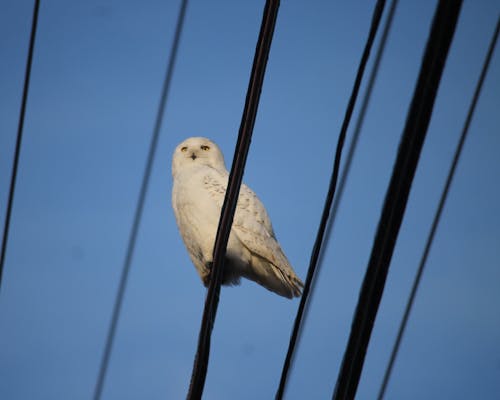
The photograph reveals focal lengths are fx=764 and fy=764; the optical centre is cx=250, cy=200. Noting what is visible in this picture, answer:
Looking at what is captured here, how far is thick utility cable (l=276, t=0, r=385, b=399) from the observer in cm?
276

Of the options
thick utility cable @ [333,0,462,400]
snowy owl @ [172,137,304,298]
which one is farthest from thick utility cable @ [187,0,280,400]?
snowy owl @ [172,137,304,298]

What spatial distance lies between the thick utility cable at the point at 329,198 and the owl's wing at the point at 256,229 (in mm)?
3208

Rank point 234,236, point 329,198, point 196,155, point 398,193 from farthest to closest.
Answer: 1. point 196,155
2. point 234,236
3. point 329,198
4. point 398,193

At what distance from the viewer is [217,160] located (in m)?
7.48

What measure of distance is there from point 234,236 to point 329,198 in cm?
362

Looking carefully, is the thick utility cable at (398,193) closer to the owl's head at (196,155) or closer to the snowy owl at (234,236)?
the snowy owl at (234,236)

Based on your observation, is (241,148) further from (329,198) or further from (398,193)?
(398,193)

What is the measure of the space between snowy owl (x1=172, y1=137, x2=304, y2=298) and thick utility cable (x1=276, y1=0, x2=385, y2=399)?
321 cm

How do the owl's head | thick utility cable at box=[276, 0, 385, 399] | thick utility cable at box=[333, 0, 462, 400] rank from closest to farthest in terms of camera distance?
thick utility cable at box=[333, 0, 462, 400] < thick utility cable at box=[276, 0, 385, 399] < the owl's head

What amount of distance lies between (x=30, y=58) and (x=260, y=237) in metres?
3.24

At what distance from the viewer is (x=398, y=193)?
7.52 ft

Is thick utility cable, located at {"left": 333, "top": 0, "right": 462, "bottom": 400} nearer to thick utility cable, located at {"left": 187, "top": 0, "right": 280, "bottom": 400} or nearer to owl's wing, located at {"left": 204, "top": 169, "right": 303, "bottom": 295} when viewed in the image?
thick utility cable, located at {"left": 187, "top": 0, "right": 280, "bottom": 400}

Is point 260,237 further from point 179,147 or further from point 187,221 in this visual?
point 179,147

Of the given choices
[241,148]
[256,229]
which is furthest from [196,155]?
[241,148]
